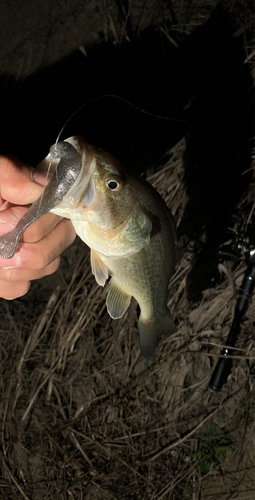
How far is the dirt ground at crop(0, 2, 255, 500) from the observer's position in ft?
10.4

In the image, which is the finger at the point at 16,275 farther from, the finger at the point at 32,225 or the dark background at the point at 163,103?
the dark background at the point at 163,103

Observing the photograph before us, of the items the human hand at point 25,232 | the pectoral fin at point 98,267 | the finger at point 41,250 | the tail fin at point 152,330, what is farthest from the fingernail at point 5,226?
the tail fin at point 152,330

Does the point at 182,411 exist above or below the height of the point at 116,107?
below

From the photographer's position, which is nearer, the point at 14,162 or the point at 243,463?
the point at 14,162

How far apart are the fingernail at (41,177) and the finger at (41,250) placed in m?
0.46

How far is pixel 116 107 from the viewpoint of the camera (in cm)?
290

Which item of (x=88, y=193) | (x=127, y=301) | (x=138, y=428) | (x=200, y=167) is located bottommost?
(x=138, y=428)

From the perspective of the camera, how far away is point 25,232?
1.67 metres

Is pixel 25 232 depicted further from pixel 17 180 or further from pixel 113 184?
pixel 113 184

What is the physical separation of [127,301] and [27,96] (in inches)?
80.6

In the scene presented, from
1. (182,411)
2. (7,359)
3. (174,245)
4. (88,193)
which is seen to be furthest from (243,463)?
(88,193)

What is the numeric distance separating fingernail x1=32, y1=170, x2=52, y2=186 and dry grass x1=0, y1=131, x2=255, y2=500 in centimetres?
178

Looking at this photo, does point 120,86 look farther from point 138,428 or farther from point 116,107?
point 138,428

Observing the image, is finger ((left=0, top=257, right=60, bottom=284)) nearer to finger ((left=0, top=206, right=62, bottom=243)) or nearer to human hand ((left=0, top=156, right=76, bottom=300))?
human hand ((left=0, top=156, right=76, bottom=300))
